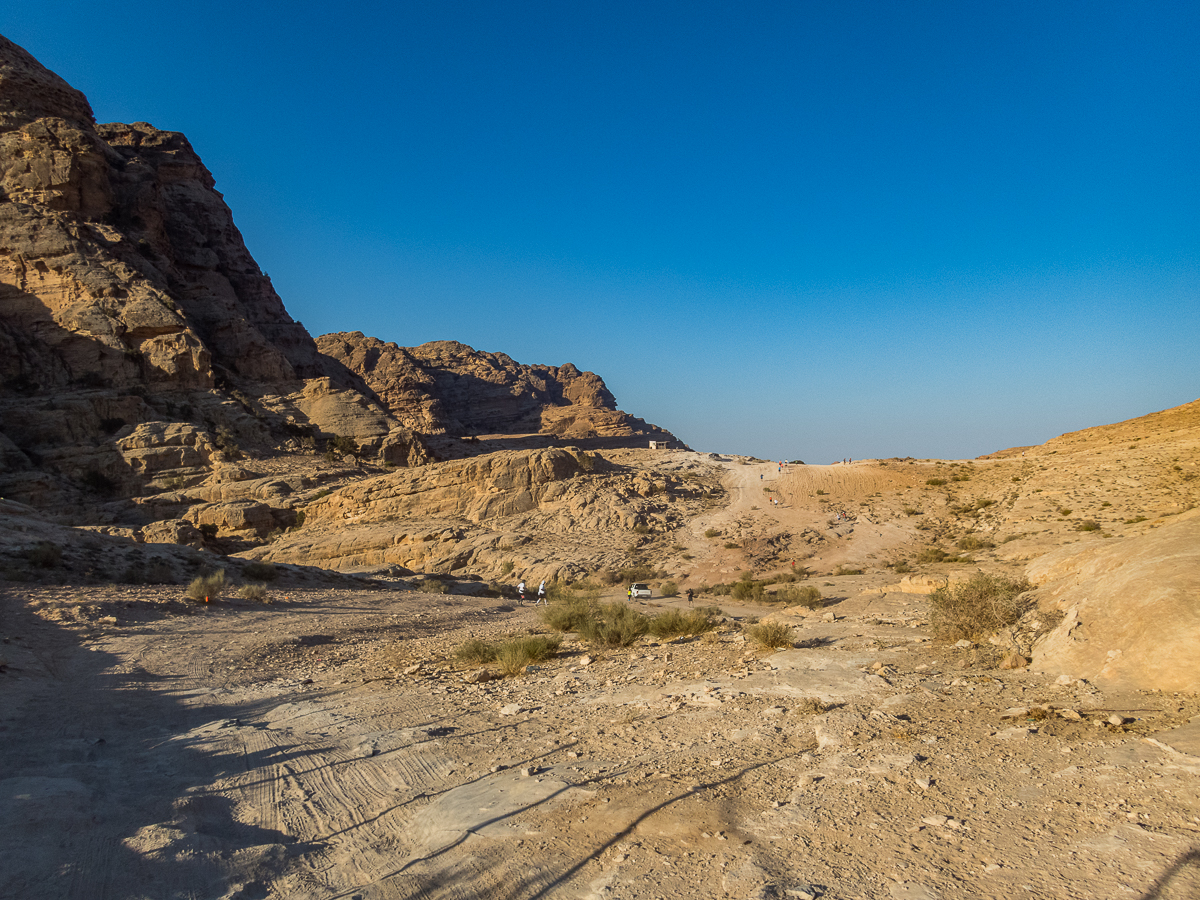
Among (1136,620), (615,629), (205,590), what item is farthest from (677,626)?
(205,590)

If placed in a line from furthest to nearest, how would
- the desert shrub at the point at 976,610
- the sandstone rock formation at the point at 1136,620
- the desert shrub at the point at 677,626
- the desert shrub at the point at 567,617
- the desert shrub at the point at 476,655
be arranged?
the desert shrub at the point at 567,617
the desert shrub at the point at 677,626
the desert shrub at the point at 476,655
the desert shrub at the point at 976,610
the sandstone rock formation at the point at 1136,620

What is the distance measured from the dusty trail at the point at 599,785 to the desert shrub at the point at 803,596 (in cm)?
903

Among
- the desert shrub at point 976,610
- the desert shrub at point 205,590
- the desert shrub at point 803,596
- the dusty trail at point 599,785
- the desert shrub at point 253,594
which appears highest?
the desert shrub at point 976,610

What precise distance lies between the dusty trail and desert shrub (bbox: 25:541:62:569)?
24.2 ft

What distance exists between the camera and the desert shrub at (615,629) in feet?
34.5

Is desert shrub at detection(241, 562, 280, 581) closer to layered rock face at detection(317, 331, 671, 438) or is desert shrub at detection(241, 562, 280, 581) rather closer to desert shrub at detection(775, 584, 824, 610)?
desert shrub at detection(775, 584, 824, 610)

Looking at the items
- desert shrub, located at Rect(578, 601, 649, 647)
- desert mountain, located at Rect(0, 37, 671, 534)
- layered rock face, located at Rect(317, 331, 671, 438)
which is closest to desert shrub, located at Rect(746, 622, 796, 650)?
desert shrub, located at Rect(578, 601, 649, 647)

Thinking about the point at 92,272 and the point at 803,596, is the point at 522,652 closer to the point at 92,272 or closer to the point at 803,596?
the point at 803,596

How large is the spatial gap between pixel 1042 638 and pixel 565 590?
15494 millimetres

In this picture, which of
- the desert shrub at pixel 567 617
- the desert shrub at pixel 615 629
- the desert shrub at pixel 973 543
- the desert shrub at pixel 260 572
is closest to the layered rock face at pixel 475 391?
the desert shrub at pixel 260 572

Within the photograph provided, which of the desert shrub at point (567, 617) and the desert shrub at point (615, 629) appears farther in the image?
the desert shrub at point (567, 617)

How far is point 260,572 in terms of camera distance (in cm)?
1766

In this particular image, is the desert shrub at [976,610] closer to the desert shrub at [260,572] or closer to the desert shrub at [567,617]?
the desert shrub at [567,617]

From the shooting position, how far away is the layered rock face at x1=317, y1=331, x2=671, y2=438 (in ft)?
277
